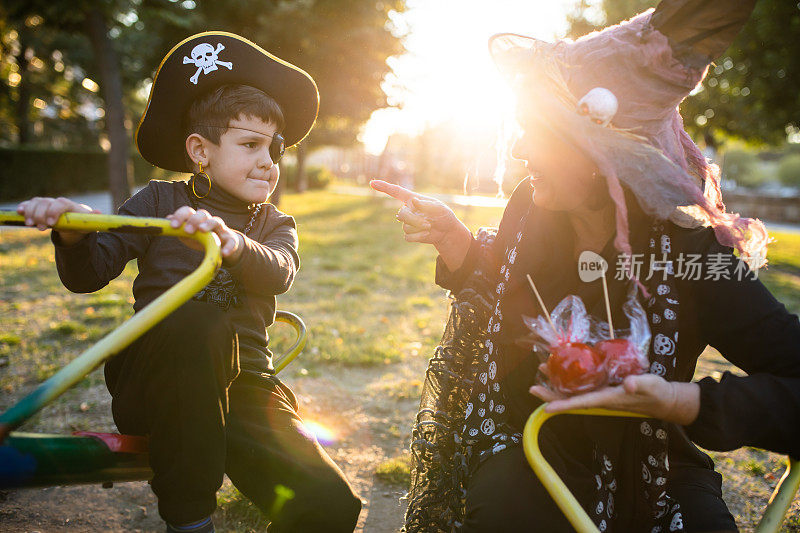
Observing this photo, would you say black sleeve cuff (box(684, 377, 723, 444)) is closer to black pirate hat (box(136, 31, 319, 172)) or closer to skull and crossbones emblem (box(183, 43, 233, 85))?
black pirate hat (box(136, 31, 319, 172))

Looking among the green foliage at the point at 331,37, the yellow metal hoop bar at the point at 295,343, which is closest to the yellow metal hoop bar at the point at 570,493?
the yellow metal hoop bar at the point at 295,343

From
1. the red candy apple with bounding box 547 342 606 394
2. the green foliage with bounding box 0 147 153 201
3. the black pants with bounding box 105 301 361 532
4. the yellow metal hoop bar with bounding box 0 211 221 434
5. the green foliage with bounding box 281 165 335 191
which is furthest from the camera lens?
the green foliage with bounding box 281 165 335 191

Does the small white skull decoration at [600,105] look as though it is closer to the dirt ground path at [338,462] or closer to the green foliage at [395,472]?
the dirt ground path at [338,462]

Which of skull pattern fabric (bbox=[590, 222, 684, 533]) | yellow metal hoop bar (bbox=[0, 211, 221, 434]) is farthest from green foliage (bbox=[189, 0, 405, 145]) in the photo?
skull pattern fabric (bbox=[590, 222, 684, 533])

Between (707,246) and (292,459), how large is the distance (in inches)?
61.0

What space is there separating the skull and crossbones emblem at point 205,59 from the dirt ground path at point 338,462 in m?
2.00

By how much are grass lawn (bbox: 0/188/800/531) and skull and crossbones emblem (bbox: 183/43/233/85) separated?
145cm

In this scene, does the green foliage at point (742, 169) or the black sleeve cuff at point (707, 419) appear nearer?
the black sleeve cuff at point (707, 419)

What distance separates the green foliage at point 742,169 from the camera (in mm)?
66562

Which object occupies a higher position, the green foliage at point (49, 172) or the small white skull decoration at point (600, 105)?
the small white skull decoration at point (600, 105)

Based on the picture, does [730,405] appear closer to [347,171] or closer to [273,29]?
[273,29]

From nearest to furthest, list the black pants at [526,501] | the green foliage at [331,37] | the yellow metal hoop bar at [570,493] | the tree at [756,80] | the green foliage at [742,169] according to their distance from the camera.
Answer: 1. the yellow metal hoop bar at [570,493]
2. the black pants at [526,501]
3. the tree at [756,80]
4. the green foliage at [331,37]
5. the green foliage at [742,169]

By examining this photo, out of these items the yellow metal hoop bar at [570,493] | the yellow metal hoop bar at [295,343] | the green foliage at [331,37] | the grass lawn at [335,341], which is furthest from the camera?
the green foliage at [331,37]

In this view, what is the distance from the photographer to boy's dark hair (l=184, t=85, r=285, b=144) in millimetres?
2338
